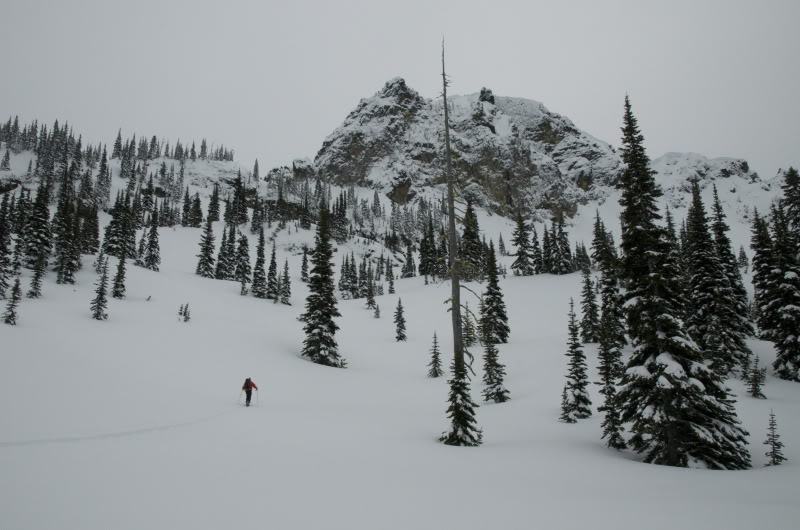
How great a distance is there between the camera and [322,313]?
3456cm

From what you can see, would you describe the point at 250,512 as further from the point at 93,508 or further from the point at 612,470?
the point at 612,470

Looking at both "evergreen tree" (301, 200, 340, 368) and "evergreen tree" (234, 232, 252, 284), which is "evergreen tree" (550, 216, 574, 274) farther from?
"evergreen tree" (234, 232, 252, 284)

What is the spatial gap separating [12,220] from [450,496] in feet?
303

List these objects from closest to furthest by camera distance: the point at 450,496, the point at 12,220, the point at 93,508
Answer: the point at 93,508 → the point at 450,496 → the point at 12,220

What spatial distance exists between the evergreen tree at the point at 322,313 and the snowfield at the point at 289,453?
286 cm

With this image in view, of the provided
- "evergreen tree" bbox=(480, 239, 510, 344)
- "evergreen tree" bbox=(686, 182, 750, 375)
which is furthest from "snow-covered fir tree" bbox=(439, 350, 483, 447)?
"evergreen tree" bbox=(480, 239, 510, 344)

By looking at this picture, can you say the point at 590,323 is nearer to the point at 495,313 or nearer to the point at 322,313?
the point at 495,313

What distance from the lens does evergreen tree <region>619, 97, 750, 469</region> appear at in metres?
12.5

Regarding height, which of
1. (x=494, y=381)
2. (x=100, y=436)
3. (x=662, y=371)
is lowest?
(x=494, y=381)

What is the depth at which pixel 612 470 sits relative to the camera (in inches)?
386

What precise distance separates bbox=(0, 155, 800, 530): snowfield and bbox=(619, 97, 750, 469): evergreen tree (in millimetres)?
1344

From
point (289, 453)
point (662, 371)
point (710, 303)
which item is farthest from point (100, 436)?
point (710, 303)

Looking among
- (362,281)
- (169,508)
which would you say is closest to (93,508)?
(169,508)

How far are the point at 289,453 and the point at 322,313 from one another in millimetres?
25703
